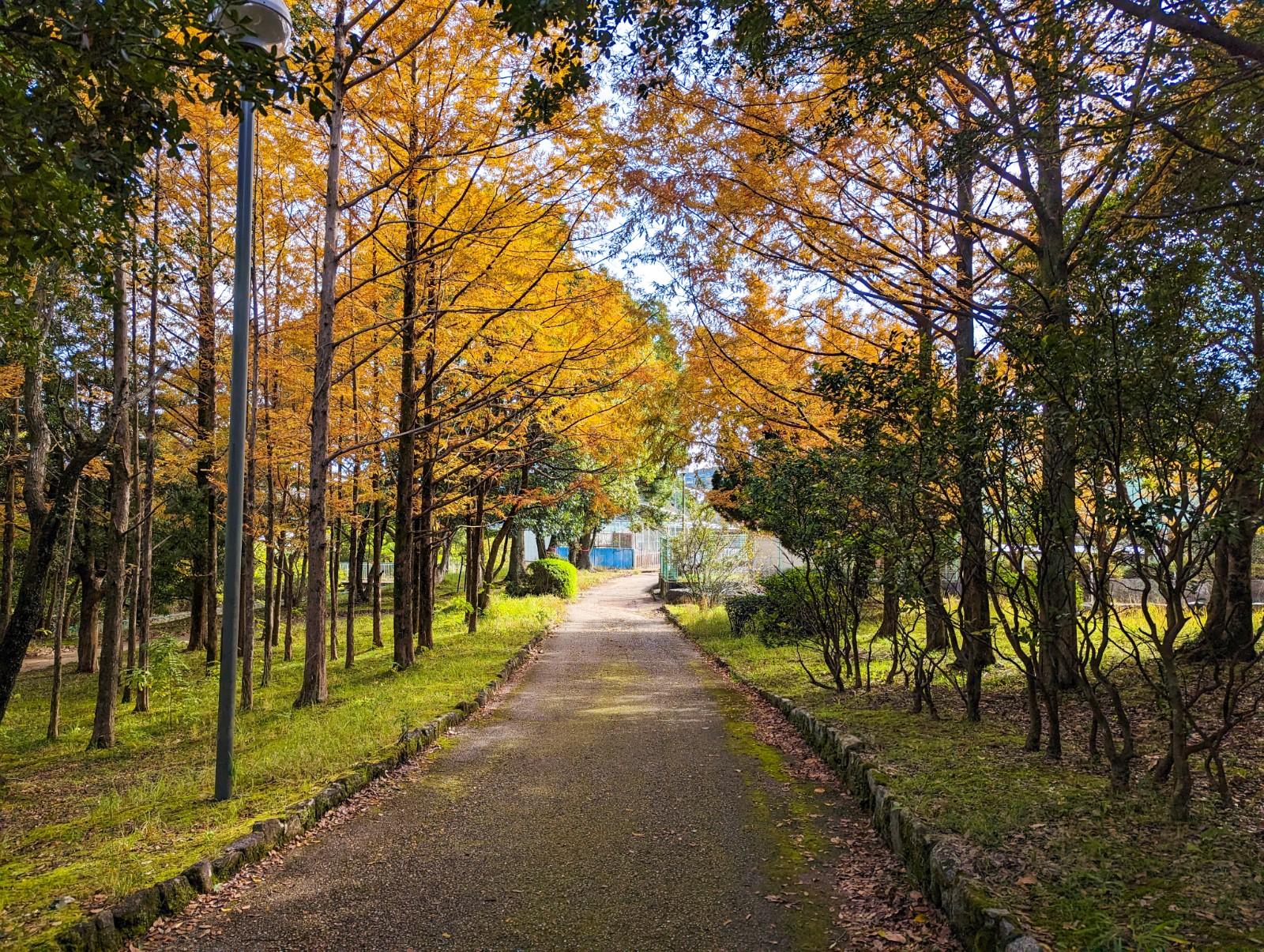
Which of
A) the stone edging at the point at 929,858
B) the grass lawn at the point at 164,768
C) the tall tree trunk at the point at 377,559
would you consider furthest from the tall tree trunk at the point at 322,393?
the stone edging at the point at 929,858

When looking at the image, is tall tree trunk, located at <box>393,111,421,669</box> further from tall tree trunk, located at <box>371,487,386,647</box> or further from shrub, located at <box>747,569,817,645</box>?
shrub, located at <box>747,569,817,645</box>

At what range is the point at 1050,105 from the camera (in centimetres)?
464

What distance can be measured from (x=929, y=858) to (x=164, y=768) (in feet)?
21.2

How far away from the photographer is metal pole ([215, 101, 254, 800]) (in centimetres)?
475

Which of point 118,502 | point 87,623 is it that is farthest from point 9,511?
point 118,502

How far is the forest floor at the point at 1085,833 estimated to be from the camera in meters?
2.90

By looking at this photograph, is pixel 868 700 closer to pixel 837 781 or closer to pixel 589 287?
pixel 837 781

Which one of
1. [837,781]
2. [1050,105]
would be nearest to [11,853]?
[837,781]

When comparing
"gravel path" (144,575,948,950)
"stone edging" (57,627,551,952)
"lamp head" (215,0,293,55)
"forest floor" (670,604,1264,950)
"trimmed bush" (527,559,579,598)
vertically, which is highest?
"lamp head" (215,0,293,55)

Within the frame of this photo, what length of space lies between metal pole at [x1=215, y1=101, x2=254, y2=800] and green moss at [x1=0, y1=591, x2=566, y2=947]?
1.67 ft

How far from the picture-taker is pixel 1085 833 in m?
3.75

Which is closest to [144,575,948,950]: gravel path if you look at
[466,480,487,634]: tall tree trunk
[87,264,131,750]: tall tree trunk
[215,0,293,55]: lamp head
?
[87,264,131,750]: tall tree trunk

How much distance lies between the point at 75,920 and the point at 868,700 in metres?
6.59

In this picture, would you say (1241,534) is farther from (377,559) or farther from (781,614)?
(377,559)
